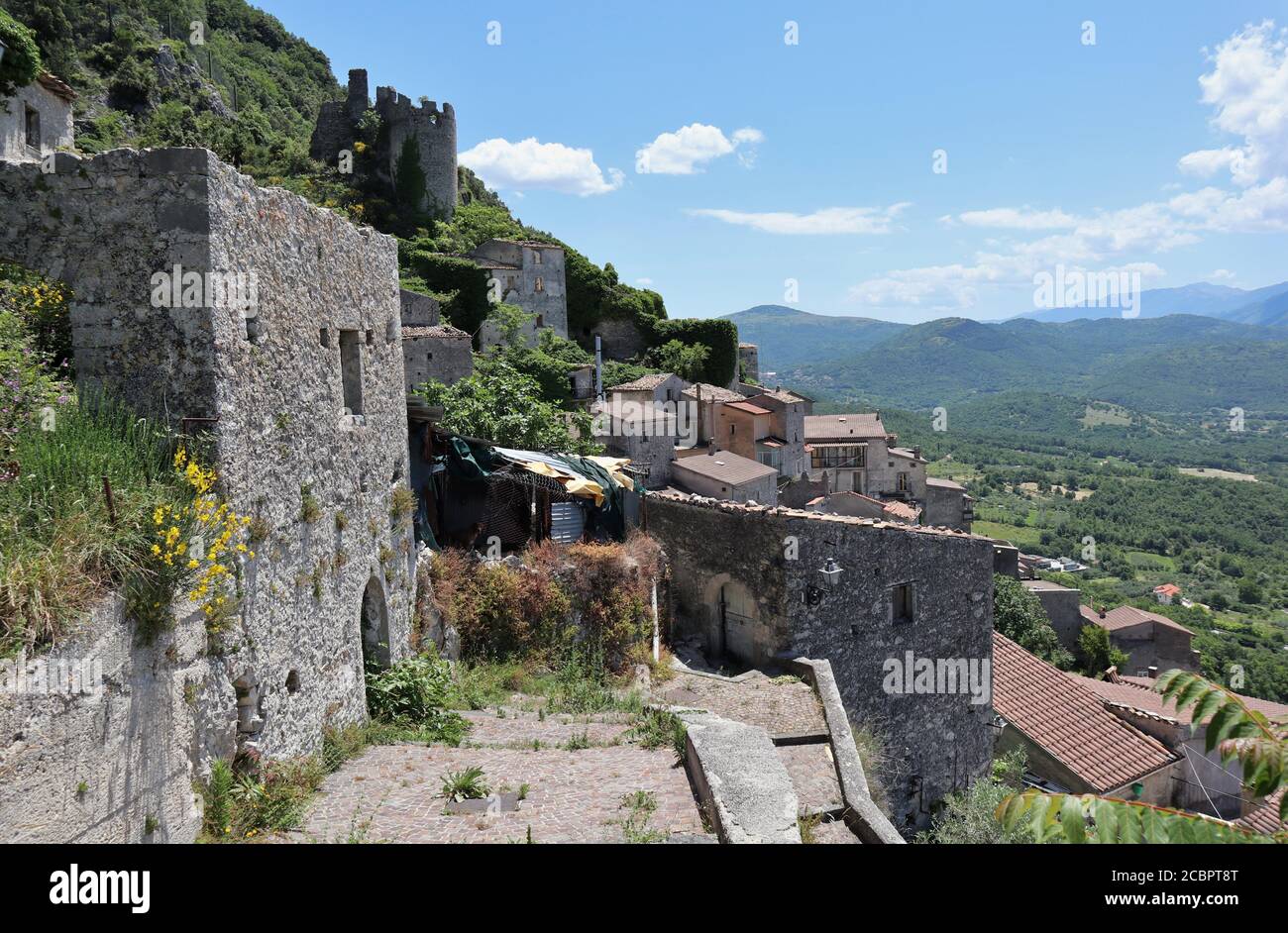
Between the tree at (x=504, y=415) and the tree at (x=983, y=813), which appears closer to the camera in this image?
the tree at (x=983, y=813)

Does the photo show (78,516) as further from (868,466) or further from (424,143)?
(424,143)

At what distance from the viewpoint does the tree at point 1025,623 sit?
3659 cm

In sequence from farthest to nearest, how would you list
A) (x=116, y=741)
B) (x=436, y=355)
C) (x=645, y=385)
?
1. (x=645, y=385)
2. (x=436, y=355)
3. (x=116, y=741)

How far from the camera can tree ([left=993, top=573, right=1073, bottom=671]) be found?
36594 millimetres

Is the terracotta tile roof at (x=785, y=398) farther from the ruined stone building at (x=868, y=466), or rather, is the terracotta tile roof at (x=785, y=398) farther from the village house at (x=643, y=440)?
the village house at (x=643, y=440)

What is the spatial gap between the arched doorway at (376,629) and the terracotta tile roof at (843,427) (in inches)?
1808

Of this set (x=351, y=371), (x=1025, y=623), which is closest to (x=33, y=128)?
(x=351, y=371)

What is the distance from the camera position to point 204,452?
22.1ft

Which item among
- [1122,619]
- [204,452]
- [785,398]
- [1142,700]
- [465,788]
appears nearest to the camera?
[204,452]

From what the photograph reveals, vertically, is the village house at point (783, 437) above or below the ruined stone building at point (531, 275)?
below

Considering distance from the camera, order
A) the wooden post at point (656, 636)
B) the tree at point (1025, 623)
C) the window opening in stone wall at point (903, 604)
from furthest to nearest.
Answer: the tree at point (1025, 623)
the window opening in stone wall at point (903, 604)
the wooden post at point (656, 636)

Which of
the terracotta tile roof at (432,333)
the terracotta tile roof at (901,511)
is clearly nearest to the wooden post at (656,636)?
the terracotta tile roof at (432,333)

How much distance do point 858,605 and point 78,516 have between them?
12.9 metres

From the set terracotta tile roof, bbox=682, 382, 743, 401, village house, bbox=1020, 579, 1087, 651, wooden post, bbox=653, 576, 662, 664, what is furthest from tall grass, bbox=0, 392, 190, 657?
village house, bbox=1020, 579, 1087, 651
